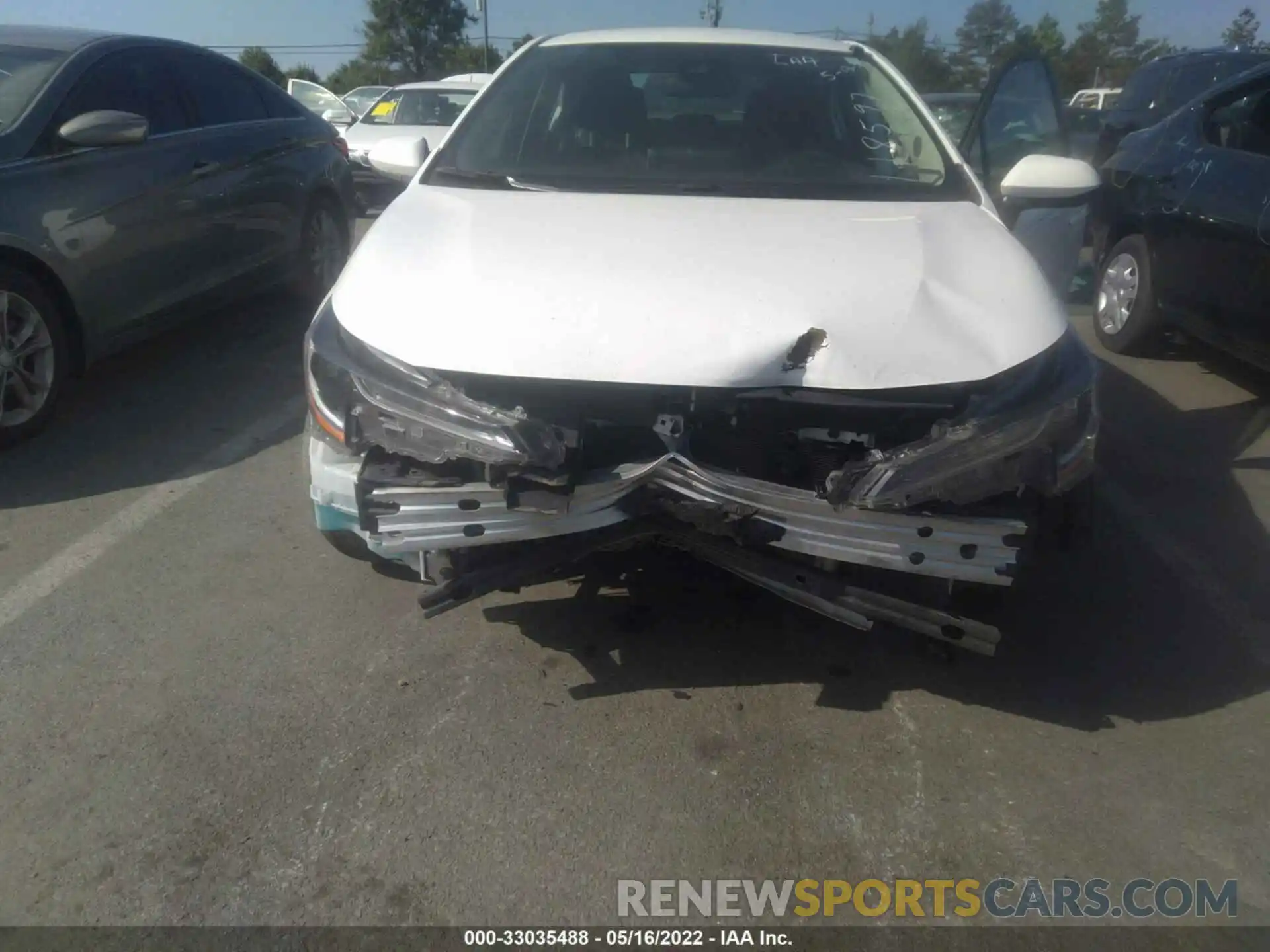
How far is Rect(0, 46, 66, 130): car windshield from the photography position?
4641 millimetres

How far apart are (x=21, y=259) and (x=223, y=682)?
2.46 m

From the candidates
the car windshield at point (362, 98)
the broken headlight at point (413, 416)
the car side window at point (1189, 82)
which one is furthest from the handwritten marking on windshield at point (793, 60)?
A: the car windshield at point (362, 98)

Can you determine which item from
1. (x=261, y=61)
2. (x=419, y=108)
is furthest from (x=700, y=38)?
(x=261, y=61)

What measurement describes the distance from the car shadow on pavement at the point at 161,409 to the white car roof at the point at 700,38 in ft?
7.20

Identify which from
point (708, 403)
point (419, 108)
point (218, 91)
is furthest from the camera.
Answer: point (419, 108)

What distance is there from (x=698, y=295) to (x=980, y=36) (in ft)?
60.2

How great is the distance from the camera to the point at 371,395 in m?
2.60

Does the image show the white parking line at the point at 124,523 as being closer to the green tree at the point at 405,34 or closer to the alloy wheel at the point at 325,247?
the alloy wheel at the point at 325,247

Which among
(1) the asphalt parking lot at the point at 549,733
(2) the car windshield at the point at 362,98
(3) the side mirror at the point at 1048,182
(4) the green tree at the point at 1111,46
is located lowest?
(4) the green tree at the point at 1111,46

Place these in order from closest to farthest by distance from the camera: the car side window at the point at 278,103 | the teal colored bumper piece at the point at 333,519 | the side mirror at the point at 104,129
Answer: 1. the teal colored bumper piece at the point at 333,519
2. the side mirror at the point at 104,129
3. the car side window at the point at 278,103

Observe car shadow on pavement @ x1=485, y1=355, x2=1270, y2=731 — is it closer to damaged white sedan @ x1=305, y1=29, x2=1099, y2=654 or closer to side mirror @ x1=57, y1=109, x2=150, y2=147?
damaged white sedan @ x1=305, y1=29, x2=1099, y2=654

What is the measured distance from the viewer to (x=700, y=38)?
14.2ft

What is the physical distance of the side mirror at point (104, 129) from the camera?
4.60 m

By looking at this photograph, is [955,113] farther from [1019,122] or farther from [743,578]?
[743,578]
